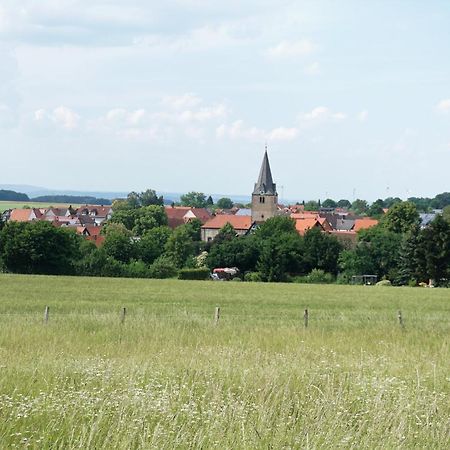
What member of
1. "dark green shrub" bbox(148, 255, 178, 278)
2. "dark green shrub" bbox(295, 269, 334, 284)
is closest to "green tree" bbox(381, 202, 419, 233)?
"dark green shrub" bbox(295, 269, 334, 284)

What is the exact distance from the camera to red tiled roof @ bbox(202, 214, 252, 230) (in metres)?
166

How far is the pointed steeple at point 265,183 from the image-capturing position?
164625mm

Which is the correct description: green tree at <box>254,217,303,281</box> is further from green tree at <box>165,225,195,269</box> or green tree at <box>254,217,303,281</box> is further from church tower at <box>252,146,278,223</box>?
church tower at <box>252,146,278,223</box>

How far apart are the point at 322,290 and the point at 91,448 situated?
45987 millimetres

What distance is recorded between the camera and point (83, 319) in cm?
2406

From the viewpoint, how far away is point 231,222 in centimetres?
17162

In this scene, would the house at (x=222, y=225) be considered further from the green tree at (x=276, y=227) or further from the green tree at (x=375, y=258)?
the green tree at (x=375, y=258)

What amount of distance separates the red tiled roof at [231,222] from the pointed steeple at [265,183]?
818 cm

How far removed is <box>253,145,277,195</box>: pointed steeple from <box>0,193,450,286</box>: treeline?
122 ft

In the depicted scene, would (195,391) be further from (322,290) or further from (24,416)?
(322,290)

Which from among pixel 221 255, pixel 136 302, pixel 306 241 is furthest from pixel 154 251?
pixel 136 302

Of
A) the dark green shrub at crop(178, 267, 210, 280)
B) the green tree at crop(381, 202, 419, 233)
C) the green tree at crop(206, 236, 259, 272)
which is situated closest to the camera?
the dark green shrub at crop(178, 267, 210, 280)

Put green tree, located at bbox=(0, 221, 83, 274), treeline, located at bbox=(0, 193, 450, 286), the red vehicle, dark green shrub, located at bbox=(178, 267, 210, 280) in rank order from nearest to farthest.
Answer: dark green shrub, located at bbox=(178, 267, 210, 280) < green tree, located at bbox=(0, 221, 83, 274) < treeline, located at bbox=(0, 193, 450, 286) < the red vehicle

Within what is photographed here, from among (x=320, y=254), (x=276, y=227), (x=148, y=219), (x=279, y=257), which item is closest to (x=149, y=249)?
(x=276, y=227)
